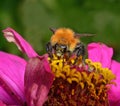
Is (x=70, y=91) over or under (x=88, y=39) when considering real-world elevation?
under

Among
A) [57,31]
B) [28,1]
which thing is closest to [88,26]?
[28,1]

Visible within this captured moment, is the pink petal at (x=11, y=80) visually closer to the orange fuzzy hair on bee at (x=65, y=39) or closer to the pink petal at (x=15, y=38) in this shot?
the pink petal at (x=15, y=38)

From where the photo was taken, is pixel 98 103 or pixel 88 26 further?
pixel 88 26

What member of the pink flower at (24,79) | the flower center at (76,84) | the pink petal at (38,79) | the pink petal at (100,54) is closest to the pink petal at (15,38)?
the pink flower at (24,79)

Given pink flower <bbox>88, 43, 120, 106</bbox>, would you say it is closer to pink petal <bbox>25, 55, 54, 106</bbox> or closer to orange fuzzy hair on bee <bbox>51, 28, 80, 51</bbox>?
orange fuzzy hair on bee <bbox>51, 28, 80, 51</bbox>

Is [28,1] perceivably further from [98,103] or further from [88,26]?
[98,103]

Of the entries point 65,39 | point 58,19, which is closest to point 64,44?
point 65,39

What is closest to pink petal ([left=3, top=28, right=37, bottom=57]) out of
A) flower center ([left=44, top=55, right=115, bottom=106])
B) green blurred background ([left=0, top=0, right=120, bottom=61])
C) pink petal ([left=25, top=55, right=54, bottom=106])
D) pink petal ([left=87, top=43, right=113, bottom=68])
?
flower center ([left=44, top=55, right=115, bottom=106])
